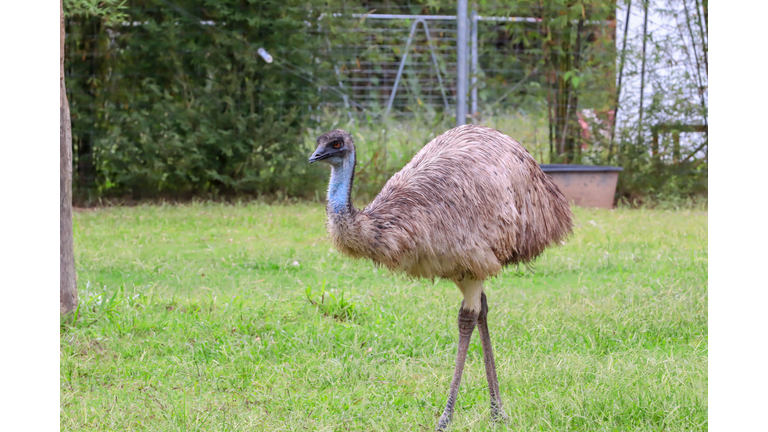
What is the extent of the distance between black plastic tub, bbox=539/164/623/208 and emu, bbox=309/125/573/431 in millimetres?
5529

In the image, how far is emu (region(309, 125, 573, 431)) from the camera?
9.55ft

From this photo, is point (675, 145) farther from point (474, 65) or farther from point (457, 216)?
point (457, 216)

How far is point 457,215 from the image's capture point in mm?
3008

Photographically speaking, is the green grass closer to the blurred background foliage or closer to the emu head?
the emu head

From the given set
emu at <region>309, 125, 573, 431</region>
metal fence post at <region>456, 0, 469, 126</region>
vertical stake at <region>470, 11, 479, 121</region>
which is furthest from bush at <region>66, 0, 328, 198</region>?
emu at <region>309, 125, 573, 431</region>

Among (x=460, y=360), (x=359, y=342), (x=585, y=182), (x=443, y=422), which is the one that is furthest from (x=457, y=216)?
(x=585, y=182)

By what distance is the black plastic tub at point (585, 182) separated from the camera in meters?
8.81

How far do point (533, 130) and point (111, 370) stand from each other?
668cm

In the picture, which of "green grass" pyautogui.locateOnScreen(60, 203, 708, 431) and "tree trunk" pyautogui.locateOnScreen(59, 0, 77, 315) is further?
"tree trunk" pyautogui.locateOnScreen(59, 0, 77, 315)

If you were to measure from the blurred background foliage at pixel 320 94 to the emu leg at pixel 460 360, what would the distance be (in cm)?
573

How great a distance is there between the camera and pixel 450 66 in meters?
9.61

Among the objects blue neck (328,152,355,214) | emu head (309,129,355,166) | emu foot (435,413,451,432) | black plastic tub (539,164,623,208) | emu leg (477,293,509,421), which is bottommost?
emu foot (435,413,451,432)

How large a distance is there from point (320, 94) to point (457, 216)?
6.30 meters

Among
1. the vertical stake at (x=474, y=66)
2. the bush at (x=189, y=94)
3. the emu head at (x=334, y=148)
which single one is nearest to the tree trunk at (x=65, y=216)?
the emu head at (x=334, y=148)
